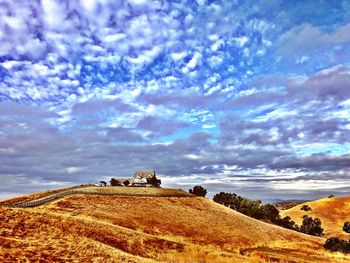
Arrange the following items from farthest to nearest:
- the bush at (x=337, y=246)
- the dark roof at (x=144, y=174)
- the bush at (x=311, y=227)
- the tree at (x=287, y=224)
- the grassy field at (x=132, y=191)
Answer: the dark roof at (x=144, y=174) → the tree at (x=287, y=224) → the bush at (x=311, y=227) → the grassy field at (x=132, y=191) → the bush at (x=337, y=246)

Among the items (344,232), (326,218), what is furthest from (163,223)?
(326,218)

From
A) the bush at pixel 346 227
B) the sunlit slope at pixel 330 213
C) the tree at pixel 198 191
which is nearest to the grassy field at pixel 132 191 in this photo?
the tree at pixel 198 191

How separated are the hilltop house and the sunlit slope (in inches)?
1997

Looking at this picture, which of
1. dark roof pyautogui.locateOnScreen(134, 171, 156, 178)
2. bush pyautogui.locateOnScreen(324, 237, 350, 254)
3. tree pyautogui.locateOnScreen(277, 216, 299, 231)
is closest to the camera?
bush pyautogui.locateOnScreen(324, 237, 350, 254)

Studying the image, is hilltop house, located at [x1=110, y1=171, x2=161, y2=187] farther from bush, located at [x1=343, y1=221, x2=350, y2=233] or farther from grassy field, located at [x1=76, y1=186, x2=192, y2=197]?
bush, located at [x1=343, y1=221, x2=350, y2=233]

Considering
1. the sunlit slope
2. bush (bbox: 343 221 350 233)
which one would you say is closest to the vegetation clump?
the sunlit slope

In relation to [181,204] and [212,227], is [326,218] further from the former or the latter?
[212,227]

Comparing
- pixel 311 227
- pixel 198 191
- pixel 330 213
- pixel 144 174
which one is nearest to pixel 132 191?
pixel 198 191

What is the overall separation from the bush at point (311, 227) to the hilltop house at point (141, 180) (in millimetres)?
51036

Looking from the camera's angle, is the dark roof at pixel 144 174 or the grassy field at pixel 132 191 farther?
the dark roof at pixel 144 174

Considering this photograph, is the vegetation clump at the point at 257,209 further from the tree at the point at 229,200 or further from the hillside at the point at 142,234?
A: the hillside at the point at 142,234

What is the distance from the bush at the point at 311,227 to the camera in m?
101

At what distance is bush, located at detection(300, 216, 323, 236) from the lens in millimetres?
101062

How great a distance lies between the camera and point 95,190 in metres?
Result: 85.9
